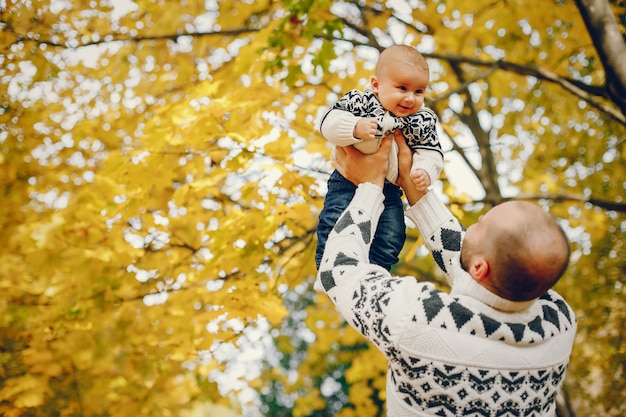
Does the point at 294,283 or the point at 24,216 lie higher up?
the point at 24,216

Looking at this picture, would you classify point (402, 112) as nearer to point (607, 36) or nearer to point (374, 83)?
point (374, 83)

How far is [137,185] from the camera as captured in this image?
3.11m

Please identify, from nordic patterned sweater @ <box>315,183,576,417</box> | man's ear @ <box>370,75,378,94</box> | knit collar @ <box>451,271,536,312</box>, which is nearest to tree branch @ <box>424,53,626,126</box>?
man's ear @ <box>370,75,378,94</box>

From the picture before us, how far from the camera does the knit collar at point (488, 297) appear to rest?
143cm

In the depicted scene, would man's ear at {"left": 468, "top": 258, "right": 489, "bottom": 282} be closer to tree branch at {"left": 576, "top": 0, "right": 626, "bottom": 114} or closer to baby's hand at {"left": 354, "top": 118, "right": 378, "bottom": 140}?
baby's hand at {"left": 354, "top": 118, "right": 378, "bottom": 140}

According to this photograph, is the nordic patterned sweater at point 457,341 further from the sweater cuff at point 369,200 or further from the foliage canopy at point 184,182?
the foliage canopy at point 184,182

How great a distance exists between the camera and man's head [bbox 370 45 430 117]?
184 centimetres

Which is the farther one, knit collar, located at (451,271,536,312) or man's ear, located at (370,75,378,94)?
man's ear, located at (370,75,378,94)

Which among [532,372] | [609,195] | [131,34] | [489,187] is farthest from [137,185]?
[609,195]

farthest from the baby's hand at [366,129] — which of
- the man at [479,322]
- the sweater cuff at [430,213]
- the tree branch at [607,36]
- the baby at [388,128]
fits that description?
the tree branch at [607,36]

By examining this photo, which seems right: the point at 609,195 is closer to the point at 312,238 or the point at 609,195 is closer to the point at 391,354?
the point at 312,238

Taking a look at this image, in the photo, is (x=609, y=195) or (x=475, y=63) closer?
(x=475, y=63)

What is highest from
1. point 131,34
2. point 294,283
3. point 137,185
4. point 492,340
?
point 492,340

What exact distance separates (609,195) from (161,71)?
179 inches
